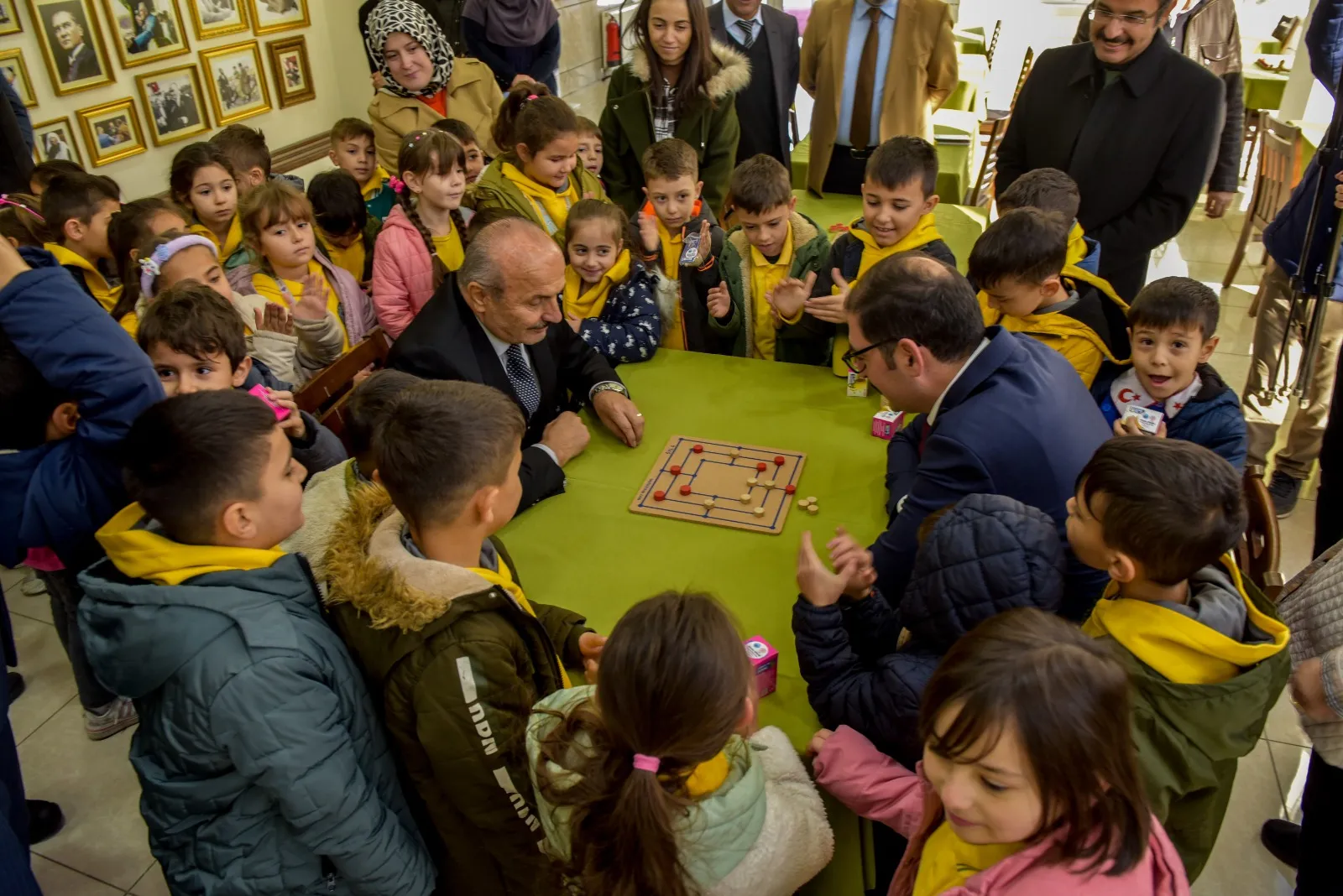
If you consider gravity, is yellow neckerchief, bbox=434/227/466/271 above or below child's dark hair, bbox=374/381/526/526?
below

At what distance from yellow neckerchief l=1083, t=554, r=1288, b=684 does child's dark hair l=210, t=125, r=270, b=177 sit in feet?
12.8

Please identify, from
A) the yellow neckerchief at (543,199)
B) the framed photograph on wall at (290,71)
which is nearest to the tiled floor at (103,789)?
the yellow neckerchief at (543,199)

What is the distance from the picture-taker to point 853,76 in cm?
462

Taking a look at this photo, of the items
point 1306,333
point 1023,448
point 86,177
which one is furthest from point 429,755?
point 1306,333

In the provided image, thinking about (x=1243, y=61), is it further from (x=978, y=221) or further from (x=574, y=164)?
(x=574, y=164)

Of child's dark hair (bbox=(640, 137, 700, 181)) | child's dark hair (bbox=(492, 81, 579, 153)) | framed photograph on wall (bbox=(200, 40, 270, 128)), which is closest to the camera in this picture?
child's dark hair (bbox=(640, 137, 700, 181))

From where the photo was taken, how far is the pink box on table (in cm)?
171

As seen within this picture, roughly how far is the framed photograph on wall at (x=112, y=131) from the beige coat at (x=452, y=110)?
4.76 ft

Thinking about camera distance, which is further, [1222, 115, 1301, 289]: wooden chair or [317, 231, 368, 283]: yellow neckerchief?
[1222, 115, 1301, 289]: wooden chair

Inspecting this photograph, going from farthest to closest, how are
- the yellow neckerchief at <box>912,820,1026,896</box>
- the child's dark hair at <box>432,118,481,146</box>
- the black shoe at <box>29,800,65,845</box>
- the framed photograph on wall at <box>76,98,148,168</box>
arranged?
1. the framed photograph on wall at <box>76,98,148,168</box>
2. the child's dark hair at <box>432,118,481,146</box>
3. the black shoe at <box>29,800,65,845</box>
4. the yellow neckerchief at <box>912,820,1026,896</box>

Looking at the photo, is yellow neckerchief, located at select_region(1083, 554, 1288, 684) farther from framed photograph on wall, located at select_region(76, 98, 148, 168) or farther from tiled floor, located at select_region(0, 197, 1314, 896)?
framed photograph on wall, located at select_region(76, 98, 148, 168)

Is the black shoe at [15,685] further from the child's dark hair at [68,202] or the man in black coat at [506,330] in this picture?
the man in black coat at [506,330]

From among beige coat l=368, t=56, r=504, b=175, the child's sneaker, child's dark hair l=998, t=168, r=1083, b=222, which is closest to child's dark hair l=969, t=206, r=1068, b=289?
child's dark hair l=998, t=168, r=1083, b=222

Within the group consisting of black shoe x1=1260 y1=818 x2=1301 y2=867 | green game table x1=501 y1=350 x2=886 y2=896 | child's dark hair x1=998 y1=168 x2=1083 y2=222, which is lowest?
black shoe x1=1260 y1=818 x2=1301 y2=867
